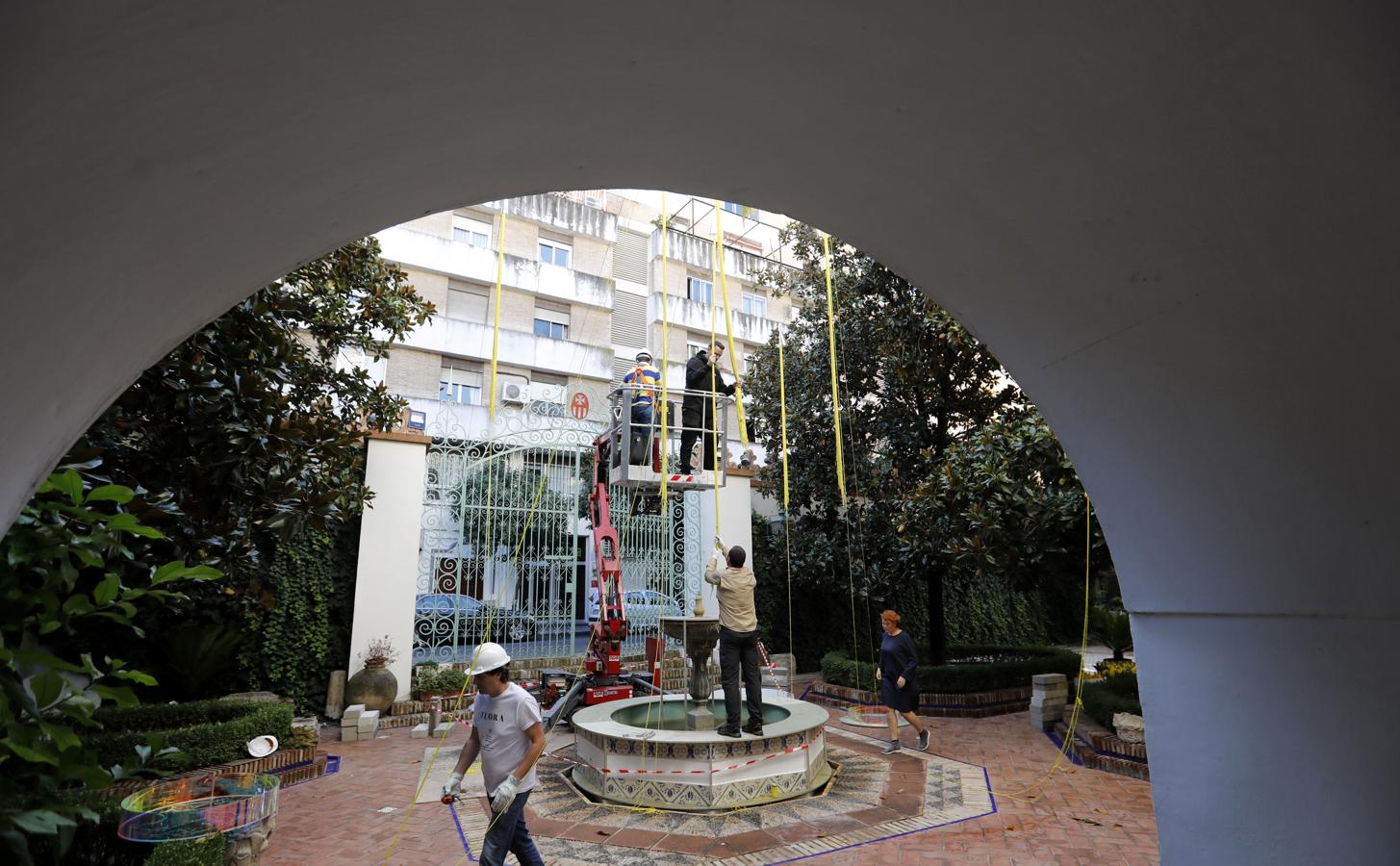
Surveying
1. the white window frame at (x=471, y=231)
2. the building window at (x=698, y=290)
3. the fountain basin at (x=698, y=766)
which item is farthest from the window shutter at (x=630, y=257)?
the fountain basin at (x=698, y=766)

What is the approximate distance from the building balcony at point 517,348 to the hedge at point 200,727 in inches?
514

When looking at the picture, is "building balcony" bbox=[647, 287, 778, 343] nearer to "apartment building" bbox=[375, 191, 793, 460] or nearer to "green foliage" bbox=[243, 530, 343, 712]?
"apartment building" bbox=[375, 191, 793, 460]

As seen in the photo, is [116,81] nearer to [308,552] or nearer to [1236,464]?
[1236,464]

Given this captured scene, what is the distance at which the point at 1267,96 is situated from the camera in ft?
4.47

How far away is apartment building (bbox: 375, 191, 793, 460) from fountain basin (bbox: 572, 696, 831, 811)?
12.4m

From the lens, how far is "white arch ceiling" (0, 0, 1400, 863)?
1271mm

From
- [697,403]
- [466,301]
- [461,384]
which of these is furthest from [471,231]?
[697,403]

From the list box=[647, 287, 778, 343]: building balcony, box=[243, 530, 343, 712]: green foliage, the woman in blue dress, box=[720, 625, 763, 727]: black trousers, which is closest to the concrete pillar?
box=[243, 530, 343, 712]: green foliage

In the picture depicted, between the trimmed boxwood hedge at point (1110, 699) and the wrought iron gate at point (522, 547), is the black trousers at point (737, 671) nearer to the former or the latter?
the wrought iron gate at point (522, 547)

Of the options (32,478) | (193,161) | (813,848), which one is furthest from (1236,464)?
(813,848)

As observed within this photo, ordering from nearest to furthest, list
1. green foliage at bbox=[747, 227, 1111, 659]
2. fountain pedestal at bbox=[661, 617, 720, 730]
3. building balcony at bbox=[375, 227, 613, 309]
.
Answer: fountain pedestal at bbox=[661, 617, 720, 730]
green foliage at bbox=[747, 227, 1111, 659]
building balcony at bbox=[375, 227, 613, 309]

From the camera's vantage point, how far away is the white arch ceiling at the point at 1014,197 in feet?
4.17

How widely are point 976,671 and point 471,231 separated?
1801 centimetres

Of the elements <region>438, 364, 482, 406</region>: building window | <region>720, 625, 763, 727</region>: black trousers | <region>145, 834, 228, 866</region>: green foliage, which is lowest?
<region>145, 834, 228, 866</region>: green foliage
